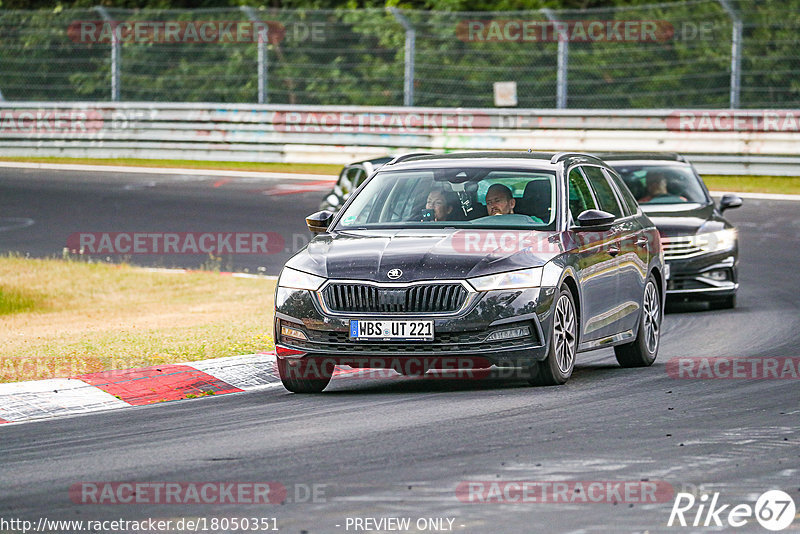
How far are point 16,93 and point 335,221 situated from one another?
79.2ft

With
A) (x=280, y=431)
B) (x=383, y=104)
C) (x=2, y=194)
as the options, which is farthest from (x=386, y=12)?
(x=280, y=431)

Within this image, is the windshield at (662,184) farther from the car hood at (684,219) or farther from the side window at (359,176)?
the side window at (359,176)

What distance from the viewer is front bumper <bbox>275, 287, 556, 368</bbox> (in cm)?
959

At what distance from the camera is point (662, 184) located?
56.1ft

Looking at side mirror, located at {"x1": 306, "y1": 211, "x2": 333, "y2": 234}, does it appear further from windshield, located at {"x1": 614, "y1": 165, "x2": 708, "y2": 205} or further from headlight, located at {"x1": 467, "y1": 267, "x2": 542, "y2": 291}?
windshield, located at {"x1": 614, "y1": 165, "x2": 708, "y2": 205}

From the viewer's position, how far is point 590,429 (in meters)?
8.36

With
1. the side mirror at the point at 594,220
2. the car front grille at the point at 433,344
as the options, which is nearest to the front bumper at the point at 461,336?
the car front grille at the point at 433,344

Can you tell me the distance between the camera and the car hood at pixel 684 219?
53.2ft

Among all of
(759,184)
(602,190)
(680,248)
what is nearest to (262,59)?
(759,184)

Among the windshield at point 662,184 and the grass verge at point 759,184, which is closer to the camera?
the windshield at point 662,184

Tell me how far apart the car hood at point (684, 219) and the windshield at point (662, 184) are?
176 millimetres

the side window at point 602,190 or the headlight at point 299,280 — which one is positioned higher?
the side window at point 602,190

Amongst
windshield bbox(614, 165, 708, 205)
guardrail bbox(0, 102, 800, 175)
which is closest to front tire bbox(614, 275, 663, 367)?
windshield bbox(614, 165, 708, 205)

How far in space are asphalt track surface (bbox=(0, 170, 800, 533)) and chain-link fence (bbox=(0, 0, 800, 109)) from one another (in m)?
15.2
